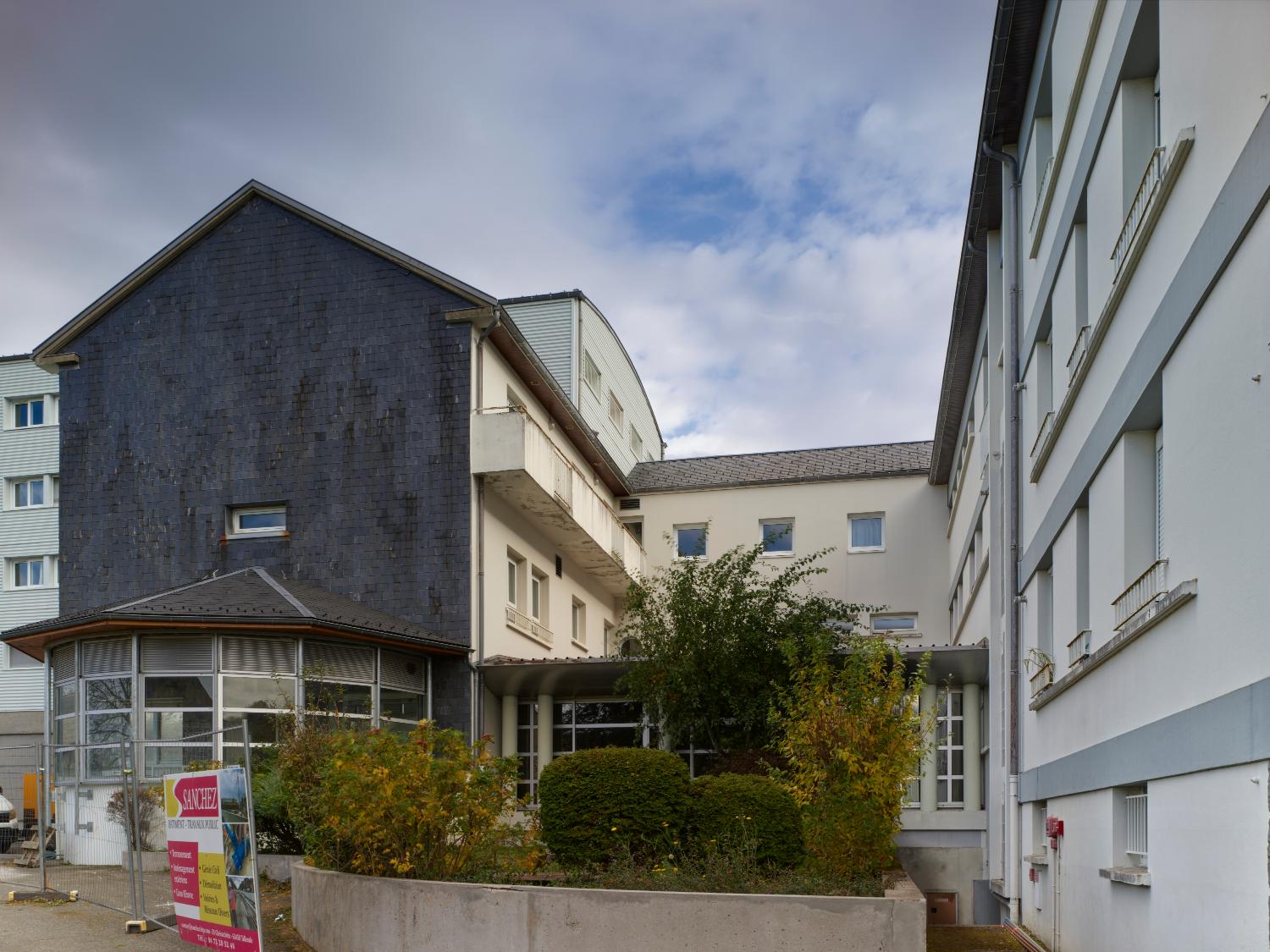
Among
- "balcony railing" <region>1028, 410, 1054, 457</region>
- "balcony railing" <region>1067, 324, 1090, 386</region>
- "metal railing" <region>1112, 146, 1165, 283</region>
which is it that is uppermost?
"metal railing" <region>1112, 146, 1165, 283</region>

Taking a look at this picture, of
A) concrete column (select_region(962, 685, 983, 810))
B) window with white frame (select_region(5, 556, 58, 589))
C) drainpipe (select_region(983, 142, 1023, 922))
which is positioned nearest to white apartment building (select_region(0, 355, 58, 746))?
window with white frame (select_region(5, 556, 58, 589))

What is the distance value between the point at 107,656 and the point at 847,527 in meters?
19.4

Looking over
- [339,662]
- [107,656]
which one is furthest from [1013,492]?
[107,656]

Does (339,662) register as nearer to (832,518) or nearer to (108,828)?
(108,828)

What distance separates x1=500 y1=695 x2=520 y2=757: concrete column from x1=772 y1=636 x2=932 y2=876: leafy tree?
33.8ft

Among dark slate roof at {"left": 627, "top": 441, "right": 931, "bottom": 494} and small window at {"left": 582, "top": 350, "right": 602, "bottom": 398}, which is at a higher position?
small window at {"left": 582, "top": 350, "right": 602, "bottom": 398}

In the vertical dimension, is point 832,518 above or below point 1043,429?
below

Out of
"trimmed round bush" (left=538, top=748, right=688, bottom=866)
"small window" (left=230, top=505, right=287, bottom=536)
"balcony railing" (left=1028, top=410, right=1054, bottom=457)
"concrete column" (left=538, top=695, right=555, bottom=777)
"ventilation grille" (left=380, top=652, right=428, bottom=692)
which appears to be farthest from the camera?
"concrete column" (left=538, top=695, right=555, bottom=777)

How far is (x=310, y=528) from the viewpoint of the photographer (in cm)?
2339

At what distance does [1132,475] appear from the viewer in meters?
9.59

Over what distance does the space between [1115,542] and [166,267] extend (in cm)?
2045

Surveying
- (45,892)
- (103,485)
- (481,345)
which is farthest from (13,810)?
(481,345)

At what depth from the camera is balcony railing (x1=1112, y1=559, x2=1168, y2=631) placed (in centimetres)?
841

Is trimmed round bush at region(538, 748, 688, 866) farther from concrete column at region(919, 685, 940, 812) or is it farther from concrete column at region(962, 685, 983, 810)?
concrete column at region(962, 685, 983, 810)
